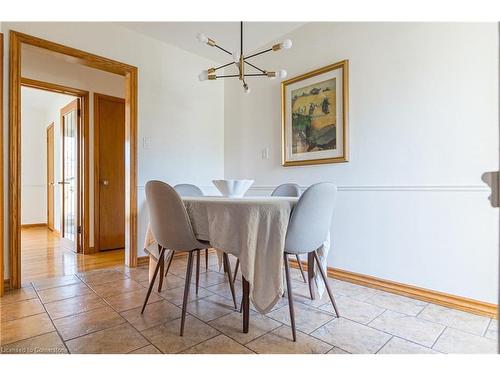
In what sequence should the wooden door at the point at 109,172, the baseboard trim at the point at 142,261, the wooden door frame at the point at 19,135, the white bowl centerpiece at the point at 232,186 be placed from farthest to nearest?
1. the wooden door at the point at 109,172
2. the baseboard trim at the point at 142,261
3. the wooden door frame at the point at 19,135
4. the white bowl centerpiece at the point at 232,186

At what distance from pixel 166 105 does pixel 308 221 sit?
2368 mm

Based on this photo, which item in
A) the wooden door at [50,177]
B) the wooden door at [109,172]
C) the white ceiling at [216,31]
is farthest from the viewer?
the wooden door at [50,177]

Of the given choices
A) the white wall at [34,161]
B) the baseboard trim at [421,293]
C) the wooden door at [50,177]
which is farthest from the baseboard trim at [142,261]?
the white wall at [34,161]

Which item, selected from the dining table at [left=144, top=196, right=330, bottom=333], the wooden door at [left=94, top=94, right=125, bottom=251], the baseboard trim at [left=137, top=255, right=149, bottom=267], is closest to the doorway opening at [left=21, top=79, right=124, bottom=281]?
the wooden door at [left=94, top=94, right=125, bottom=251]

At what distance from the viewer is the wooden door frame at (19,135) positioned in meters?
2.19

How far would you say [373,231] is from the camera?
7.72 ft

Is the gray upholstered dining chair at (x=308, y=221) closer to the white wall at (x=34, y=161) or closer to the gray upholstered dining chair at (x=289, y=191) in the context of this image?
the gray upholstered dining chair at (x=289, y=191)

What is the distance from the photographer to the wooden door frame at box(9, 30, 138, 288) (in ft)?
7.18

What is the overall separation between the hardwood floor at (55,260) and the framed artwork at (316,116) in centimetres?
228

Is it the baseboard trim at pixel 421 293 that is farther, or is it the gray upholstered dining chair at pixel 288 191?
the gray upholstered dining chair at pixel 288 191

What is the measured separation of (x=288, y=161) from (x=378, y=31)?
1.37m

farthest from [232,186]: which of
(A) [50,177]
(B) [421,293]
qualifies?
(A) [50,177]

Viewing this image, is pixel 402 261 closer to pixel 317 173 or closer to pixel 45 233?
pixel 317 173
